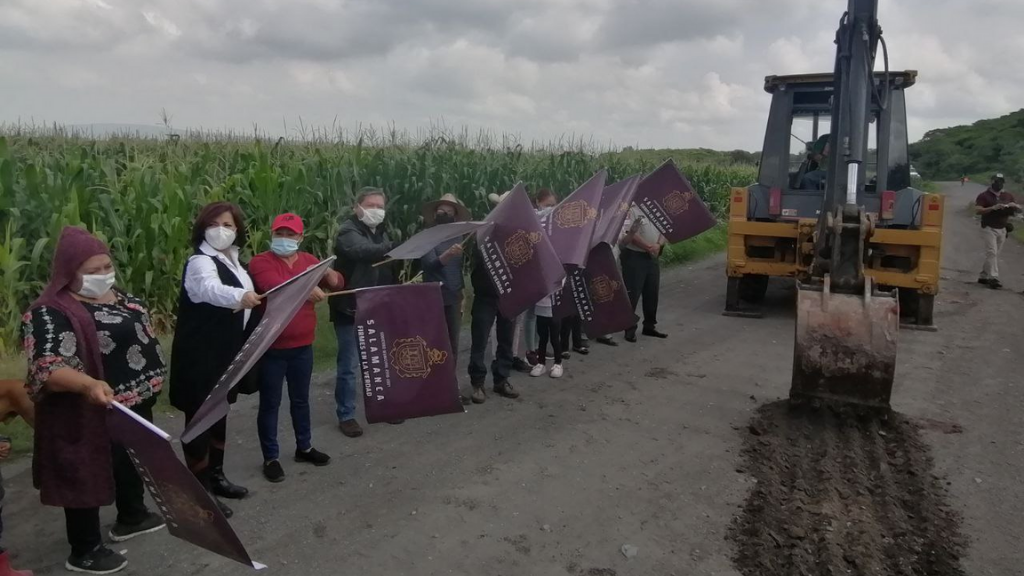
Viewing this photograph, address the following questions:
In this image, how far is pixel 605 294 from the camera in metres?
6.73

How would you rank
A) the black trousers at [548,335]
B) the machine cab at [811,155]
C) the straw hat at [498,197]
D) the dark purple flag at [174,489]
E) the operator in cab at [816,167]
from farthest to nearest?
the operator in cab at [816,167]
the machine cab at [811,155]
the black trousers at [548,335]
the straw hat at [498,197]
the dark purple flag at [174,489]

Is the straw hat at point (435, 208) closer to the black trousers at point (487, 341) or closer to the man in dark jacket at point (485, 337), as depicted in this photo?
the man in dark jacket at point (485, 337)

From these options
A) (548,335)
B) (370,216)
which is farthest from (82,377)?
(548,335)

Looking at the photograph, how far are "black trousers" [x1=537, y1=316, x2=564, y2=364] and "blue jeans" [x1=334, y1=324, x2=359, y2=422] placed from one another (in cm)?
210

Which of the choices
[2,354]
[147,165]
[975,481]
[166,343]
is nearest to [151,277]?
[166,343]

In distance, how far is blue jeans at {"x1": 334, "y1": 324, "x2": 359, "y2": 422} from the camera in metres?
5.46

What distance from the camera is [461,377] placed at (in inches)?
273

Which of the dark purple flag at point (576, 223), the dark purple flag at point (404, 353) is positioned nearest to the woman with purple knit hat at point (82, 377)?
the dark purple flag at point (404, 353)

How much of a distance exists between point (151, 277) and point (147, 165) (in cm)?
205

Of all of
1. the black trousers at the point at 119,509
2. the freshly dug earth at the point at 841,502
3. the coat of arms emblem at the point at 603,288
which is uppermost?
the coat of arms emblem at the point at 603,288

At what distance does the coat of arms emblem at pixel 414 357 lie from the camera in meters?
4.68

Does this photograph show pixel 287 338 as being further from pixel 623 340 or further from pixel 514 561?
pixel 623 340

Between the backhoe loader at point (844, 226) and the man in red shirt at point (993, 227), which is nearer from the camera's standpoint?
the backhoe loader at point (844, 226)

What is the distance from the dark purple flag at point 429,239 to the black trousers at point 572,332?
224cm
